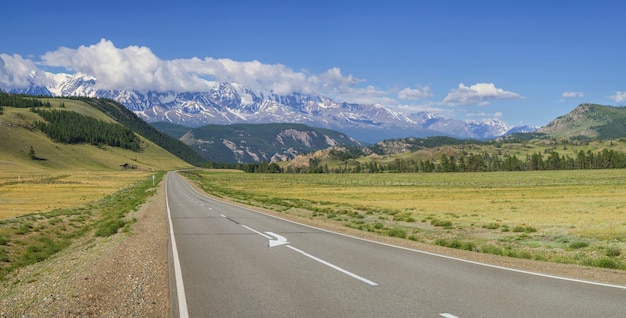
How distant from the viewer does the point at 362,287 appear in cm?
1066

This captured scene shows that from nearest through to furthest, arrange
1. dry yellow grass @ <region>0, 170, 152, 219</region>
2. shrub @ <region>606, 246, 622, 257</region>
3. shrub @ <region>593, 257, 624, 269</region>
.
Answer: shrub @ <region>593, 257, 624, 269</region> < shrub @ <region>606, 246, 622, 257</region> < dry yellow grass @ <region>0, 170, 152, 219</region>

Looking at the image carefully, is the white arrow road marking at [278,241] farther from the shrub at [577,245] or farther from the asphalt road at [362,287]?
the shrub at [577,245]

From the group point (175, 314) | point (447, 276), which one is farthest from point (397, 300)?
point (175, 314)

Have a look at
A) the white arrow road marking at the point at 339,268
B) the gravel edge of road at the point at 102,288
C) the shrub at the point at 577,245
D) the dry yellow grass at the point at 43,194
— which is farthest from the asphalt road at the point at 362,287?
the dry yellow grass at the point at 43,194

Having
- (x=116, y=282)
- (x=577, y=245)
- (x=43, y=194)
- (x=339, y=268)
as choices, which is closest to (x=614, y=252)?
(x=577, y=245)

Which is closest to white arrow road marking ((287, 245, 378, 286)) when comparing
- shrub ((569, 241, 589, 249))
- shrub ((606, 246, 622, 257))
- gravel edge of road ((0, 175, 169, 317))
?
gravel edge of road ((0, 175, 169, 317))

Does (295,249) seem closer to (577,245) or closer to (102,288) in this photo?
(102,288)

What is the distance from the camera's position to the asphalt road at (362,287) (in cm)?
870

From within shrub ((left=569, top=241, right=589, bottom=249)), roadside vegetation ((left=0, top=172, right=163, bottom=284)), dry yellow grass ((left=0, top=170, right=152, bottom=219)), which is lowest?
dry yellow grass ((left=0, top=170, right=152, bottom=219))

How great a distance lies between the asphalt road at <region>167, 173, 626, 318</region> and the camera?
28.5ft

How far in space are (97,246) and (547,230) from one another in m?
26.0

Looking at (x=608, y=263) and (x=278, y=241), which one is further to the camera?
(x=278, y=241)

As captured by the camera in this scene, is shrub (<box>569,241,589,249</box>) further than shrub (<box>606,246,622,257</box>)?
Yes

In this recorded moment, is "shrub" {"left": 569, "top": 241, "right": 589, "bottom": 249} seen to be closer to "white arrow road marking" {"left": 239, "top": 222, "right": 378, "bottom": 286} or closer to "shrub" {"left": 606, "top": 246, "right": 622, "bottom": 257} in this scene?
"shrub" {"left": 606, "top": 246, "right": 622, "bottom": 257}
